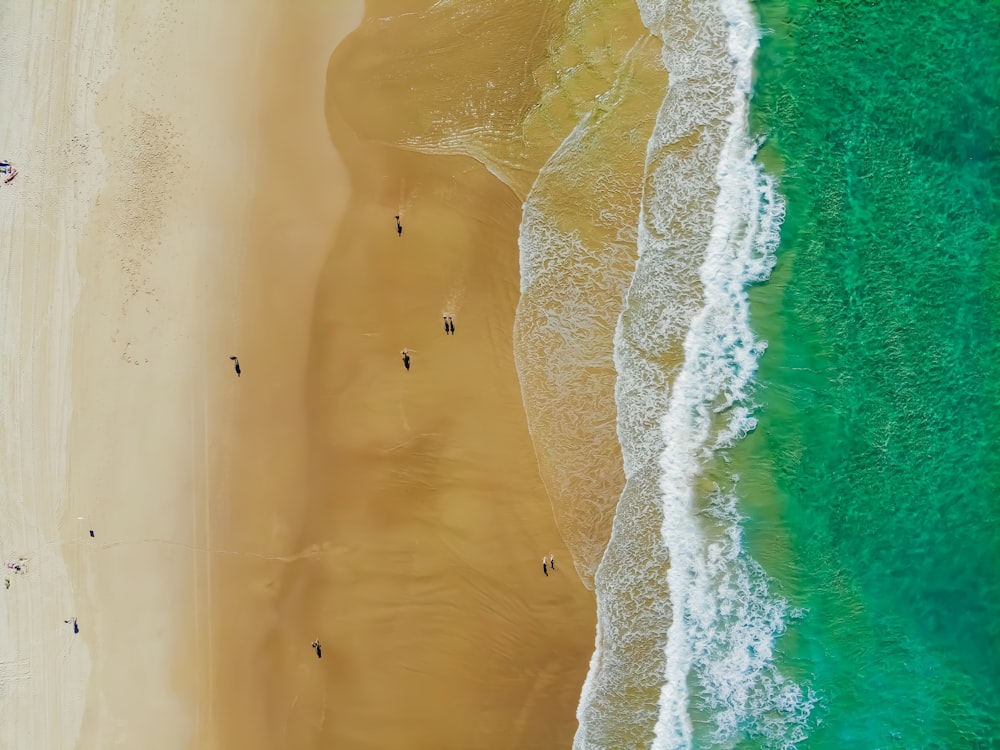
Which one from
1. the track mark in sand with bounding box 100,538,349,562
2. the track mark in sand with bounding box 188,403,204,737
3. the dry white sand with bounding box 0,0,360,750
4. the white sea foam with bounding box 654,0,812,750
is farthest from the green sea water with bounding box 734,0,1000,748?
the track mark in sand with bounding box 188,403,204,737

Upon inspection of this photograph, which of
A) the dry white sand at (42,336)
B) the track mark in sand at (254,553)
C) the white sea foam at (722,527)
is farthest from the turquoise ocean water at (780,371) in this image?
the dry white sand at (42,336)

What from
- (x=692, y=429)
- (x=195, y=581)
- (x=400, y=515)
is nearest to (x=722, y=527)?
(x=692, y=429)

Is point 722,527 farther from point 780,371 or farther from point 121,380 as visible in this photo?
point 121,380

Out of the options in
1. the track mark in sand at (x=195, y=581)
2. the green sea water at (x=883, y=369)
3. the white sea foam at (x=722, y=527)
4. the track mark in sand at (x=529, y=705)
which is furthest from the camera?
the track mark in sand at (x=195, y=581)

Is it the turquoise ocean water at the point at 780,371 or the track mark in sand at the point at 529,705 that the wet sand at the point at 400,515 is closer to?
the track mark in sand at the point at 529,705

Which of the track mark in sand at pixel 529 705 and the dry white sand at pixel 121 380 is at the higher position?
the dry white sand at pixel 121 380

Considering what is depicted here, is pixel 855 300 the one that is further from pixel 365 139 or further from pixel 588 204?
pixel 365 139

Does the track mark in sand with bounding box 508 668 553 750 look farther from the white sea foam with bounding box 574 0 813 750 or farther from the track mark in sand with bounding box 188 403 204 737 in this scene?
the track mark in sand with bounding box 188 403 204 737
